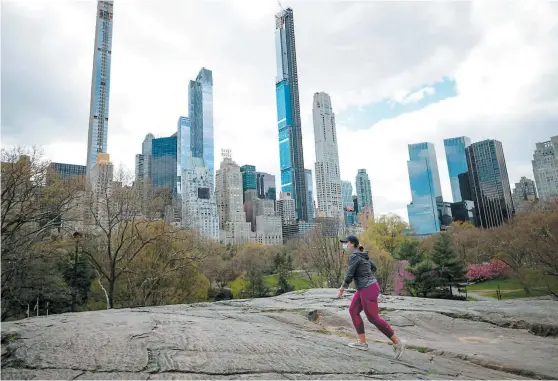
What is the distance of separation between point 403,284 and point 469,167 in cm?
16932

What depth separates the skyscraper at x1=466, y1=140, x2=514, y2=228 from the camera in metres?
147

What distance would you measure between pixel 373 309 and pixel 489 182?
7383 inches

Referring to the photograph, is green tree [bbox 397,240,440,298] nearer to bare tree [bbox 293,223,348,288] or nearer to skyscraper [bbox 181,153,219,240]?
bare tree [bbox 293,223,348,288]

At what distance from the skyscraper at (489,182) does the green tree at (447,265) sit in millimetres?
117875

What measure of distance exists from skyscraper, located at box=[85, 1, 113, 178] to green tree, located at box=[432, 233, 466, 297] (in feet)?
583

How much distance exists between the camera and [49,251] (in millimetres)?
20750

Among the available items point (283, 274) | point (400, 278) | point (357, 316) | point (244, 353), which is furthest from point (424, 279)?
point (244, 353)

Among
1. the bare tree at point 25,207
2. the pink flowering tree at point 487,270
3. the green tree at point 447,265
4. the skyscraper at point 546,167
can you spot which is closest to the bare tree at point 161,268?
the bare tree at point 25,207

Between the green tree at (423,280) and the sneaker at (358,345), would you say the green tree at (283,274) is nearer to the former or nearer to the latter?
the green tree at (423,280)

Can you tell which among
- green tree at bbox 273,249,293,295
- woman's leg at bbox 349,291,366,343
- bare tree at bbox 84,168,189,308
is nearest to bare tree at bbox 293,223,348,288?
green tree at bbox 273,249,293,295

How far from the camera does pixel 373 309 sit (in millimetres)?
6402

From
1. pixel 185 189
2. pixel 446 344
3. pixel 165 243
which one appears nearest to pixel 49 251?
pixel 165 243

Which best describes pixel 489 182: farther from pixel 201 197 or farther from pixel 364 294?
pixel 364 294

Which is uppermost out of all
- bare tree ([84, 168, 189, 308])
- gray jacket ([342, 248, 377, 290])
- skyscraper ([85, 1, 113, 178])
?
skyscraper ([85, 1, 113, 178])
